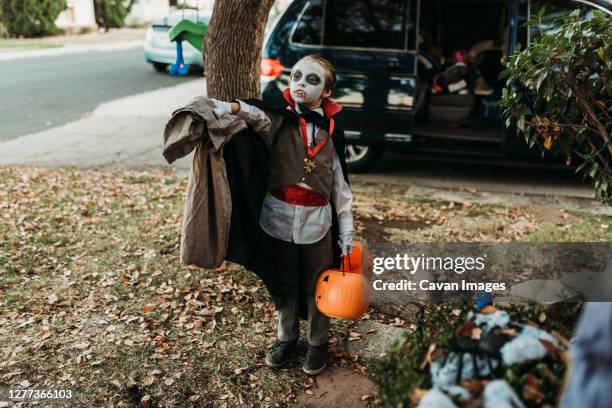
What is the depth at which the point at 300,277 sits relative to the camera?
357cm

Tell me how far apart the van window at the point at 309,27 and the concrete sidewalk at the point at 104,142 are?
2.03 metres

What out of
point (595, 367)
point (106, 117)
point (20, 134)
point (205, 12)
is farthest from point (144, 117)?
point (595, 367)

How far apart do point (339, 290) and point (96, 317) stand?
1712mm

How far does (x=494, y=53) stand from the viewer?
864cm

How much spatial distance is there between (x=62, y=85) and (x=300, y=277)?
1176 centimetres

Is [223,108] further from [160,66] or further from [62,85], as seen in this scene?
[160,66]

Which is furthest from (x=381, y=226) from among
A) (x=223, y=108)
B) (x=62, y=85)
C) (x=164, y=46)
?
(x=164, y=46)

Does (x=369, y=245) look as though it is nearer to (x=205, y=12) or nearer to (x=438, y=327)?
(x=438, y=327)

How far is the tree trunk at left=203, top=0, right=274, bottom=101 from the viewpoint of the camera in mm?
4430

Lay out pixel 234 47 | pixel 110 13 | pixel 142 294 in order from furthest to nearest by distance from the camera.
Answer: pixel 110 13 < pixel 234 47 < pixel 142 294

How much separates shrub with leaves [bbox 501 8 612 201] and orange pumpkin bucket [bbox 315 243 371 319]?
1419mm

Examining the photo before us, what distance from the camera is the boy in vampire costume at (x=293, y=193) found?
321 centimetres

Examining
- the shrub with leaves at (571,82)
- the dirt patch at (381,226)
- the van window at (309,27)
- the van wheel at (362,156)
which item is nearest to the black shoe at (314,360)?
the shrub with leaves at (571,82)

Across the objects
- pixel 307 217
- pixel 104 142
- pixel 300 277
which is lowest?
pixel 104 142
